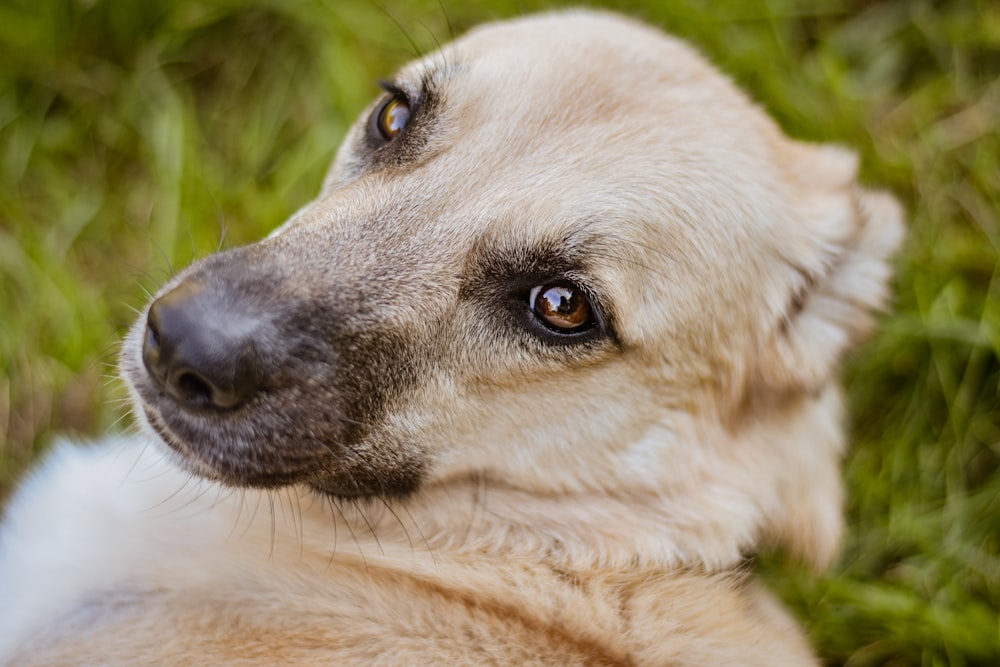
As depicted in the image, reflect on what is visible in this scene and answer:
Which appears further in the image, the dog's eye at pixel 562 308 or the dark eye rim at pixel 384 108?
the dark eye rim at pixel 384 108

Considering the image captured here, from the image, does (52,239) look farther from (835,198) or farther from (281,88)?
(835,198)

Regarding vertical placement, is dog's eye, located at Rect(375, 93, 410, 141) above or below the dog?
above

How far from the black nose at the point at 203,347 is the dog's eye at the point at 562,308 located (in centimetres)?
90

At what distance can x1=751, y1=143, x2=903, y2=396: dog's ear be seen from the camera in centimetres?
314

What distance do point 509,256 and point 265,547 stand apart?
126 cm

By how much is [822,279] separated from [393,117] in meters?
1.76

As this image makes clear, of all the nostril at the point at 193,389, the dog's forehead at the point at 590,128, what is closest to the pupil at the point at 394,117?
the dog's forehead at the point at 590,128

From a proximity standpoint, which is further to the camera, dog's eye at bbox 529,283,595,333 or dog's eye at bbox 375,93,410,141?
dog's eye at bbox 375,93,410,141

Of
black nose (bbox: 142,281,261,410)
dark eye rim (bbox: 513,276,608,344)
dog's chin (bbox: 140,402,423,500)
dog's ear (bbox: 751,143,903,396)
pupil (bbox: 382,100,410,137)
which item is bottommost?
dog's chin (bbox: 140,402,423,500)

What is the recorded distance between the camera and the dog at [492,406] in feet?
8.41

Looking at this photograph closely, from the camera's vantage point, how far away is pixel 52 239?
4863mm

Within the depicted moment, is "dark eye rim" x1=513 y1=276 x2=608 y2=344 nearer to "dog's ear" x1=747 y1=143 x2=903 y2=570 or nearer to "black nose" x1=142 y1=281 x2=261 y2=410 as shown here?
"dog's ear" x1=747 y1=143 x2=903 y2=570

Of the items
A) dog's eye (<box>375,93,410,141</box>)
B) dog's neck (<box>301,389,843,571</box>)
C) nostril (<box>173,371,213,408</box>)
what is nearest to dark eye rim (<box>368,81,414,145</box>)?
dog's eye (<box>375,93,410,141</box>)

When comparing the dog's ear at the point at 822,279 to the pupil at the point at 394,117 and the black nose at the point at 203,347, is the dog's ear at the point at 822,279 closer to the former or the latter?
the pupil at the point at 394,117
